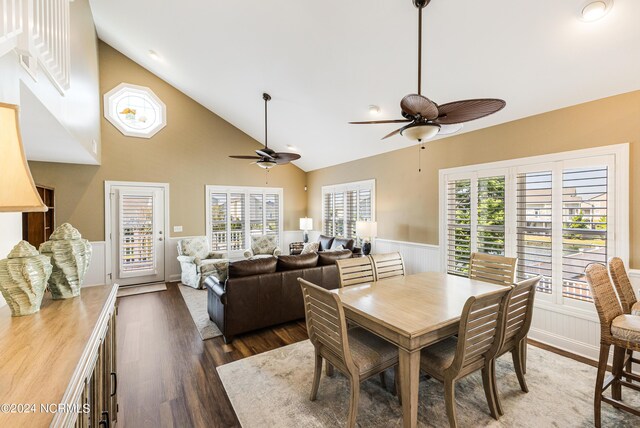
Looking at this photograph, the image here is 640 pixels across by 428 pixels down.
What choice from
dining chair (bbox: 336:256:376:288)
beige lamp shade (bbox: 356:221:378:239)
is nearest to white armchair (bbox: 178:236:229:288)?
beige lamp shade (bbox: 356:221:378:239)

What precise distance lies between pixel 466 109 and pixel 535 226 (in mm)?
2188

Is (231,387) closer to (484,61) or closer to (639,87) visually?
(484,61)

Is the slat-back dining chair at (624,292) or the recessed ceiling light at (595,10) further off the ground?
the recessed ceiling light at (595,10)

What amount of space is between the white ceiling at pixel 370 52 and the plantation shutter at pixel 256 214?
249 centimetres

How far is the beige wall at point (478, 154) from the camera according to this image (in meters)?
2.74

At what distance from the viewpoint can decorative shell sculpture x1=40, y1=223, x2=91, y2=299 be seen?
1559 millimetres

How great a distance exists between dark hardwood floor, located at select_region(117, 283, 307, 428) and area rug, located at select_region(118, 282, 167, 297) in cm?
83

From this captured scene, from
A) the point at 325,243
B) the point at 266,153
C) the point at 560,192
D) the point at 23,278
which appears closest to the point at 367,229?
the point at 325,243

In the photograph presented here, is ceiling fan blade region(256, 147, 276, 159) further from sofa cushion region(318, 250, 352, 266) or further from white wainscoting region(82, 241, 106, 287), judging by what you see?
white wainscoting region(82, 241, 106, 287)

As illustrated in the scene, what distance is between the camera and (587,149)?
2967mm

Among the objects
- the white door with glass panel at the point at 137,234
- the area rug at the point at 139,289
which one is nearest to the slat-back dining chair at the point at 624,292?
the area rug at the point at 139,289

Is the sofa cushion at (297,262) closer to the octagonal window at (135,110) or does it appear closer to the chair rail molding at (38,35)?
the chair rail molding at (38,35)

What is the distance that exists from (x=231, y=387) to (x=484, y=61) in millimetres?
4060

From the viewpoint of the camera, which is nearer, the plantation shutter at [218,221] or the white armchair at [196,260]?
the white armchair at [196,260]
